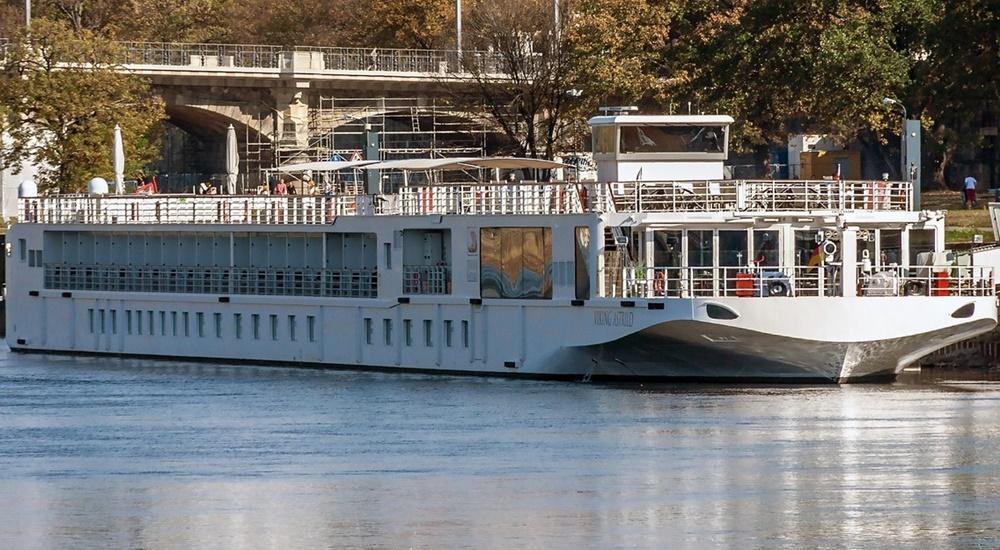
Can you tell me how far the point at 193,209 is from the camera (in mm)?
67938

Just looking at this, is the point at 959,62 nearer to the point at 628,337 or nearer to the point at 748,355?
the point at 748,355

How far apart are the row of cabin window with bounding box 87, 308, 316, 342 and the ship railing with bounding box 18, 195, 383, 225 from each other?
8.48ft

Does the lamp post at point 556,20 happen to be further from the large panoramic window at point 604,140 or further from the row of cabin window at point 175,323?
the large panoramic window at point 604,140

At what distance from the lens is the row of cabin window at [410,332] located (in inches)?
2322

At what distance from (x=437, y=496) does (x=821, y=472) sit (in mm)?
7016

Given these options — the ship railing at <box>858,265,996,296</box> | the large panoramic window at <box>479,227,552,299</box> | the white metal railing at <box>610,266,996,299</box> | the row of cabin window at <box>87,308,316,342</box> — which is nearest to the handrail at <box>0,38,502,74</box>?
the row of cabin window at <box>87,308,316,342</box>

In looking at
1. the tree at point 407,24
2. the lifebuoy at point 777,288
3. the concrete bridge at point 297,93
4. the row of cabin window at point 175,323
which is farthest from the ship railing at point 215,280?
the tree at point 407,24

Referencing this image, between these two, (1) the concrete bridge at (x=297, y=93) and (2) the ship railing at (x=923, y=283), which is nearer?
(2) the ship railing at (x=923, y=283)

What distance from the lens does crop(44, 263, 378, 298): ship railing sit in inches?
2474

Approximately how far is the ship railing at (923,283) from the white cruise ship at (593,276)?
0.07m

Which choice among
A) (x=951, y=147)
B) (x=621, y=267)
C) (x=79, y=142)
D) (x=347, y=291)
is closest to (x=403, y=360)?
(x=347, y=291)

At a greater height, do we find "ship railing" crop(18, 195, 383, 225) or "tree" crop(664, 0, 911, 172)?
"tree" crop(664, 0, 911, 172)

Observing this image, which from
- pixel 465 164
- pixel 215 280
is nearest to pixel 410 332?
pixel 465 164

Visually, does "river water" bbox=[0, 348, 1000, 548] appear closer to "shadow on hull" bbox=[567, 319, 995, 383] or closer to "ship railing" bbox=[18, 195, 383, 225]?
"shadow on hull" bbox=[567, 319, 995, 383]
